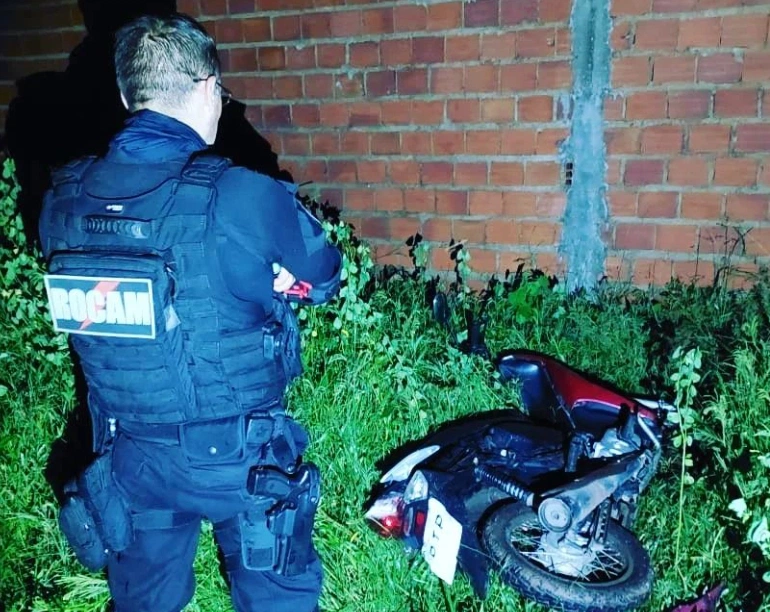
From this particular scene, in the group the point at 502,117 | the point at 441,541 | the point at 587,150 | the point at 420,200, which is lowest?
the point at 441,541

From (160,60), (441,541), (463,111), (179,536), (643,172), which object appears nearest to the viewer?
(160,60)

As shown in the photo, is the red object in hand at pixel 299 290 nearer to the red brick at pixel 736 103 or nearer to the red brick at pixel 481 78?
the red brick at pixel 481 78

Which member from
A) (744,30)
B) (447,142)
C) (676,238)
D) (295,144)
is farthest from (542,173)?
(295,144)

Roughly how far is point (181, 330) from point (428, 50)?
2304 millimetres

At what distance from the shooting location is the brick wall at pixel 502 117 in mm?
2992

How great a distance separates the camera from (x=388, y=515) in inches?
92.0

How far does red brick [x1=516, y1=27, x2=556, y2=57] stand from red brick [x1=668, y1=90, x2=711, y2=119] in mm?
616

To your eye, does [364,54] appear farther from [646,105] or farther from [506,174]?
[646,105]

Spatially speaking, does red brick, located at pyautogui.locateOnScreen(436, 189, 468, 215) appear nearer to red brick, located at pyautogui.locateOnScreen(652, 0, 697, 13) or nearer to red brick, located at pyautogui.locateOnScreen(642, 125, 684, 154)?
red brick, located at pyautogui.locateOnScreen(642, 125, 684, 154)

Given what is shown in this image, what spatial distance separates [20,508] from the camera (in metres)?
2.77

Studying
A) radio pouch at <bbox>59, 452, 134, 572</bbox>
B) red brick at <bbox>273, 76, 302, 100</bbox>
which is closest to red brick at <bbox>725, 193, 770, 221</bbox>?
red brick at <bbox>273, 76, 302, 100</bbox>

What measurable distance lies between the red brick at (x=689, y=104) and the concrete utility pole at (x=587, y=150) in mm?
309

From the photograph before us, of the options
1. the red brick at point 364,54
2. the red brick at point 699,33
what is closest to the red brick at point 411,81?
the red brick at point 364,54

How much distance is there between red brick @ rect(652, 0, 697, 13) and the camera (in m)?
2.92
